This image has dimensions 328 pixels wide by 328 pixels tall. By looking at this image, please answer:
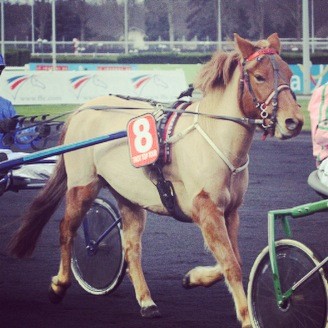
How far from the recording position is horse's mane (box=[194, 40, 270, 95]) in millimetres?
6766

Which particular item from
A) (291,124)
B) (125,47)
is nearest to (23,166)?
(291,124)

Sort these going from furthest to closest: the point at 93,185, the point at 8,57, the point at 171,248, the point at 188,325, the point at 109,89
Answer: the point at 8,57 < the point at 109,89 < the point at 171,248 < the point at 93,185 < the point at 188,325

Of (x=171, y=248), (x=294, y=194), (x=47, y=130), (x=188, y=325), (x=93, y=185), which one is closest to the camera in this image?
(x=188, y=325)

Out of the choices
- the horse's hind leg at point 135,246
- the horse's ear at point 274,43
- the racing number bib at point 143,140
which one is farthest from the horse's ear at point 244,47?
the horse's hind leg at point 135,246

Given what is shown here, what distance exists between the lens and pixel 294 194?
44.5 ft

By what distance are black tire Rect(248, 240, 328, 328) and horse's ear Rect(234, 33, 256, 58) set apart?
149 centimetres

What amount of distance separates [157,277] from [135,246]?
959 mm

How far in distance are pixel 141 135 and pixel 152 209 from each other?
1.50 ft

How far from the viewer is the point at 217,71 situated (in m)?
6.81

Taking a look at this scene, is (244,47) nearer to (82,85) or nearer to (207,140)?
(207,140)

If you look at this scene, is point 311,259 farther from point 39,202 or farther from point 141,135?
point 39,202

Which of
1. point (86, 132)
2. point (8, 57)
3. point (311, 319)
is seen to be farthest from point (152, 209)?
point (8, 57)

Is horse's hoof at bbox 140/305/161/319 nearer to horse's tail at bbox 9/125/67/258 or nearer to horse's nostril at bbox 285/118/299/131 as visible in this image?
horse's tail at bbox 9/125/67/258

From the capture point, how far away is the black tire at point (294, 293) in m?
5.31
